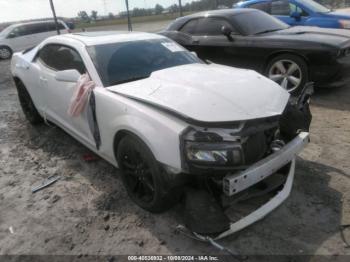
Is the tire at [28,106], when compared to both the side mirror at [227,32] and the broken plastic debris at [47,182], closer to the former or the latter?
the broken plastic debris at [47,182]

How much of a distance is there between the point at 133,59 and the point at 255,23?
11.9 ft

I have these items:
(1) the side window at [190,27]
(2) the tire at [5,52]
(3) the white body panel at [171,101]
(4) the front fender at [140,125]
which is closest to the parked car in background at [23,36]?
(2) the tire at [5,52]

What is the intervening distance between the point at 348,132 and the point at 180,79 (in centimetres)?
258

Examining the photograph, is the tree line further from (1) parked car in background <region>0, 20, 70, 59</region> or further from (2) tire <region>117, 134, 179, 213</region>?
(2) tire <region>117, 134, 179, 213</region>

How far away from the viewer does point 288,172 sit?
9.69 ft

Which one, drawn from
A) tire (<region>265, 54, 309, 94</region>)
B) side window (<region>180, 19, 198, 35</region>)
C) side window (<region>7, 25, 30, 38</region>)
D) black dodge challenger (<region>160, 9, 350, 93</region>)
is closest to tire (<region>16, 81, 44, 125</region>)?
black dodge challenger (<region>160, 9, 350, 93</region>)

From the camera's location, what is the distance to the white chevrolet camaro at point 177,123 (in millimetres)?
2301

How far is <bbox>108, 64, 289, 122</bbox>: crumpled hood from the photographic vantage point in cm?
239

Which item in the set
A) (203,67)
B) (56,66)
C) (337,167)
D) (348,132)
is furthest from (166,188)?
(348,132)

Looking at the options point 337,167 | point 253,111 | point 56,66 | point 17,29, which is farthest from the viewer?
point 17,29

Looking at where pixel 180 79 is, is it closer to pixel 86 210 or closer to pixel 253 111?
pixel 253 111

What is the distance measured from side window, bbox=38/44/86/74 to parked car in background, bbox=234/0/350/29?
236 inches

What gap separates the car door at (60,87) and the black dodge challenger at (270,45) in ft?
9.20

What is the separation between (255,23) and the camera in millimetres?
6148
